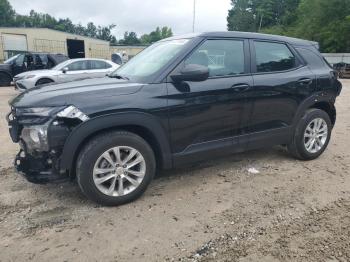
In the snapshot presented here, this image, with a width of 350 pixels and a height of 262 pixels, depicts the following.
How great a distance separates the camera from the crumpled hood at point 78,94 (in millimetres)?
3252

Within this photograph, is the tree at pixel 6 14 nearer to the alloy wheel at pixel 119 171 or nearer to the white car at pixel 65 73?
the white car at pixel 65 73

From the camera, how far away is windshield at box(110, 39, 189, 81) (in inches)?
152

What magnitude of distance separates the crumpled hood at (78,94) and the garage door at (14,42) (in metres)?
32.6

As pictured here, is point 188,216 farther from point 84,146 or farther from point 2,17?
point 2,17

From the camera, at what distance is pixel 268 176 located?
445cm

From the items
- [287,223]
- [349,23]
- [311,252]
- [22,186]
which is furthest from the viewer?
[349,23]

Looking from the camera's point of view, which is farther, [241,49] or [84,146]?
[241,49]

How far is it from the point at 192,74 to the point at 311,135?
7.89 ft

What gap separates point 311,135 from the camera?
499cm

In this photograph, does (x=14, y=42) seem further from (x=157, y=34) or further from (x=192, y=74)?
(x=157, y=34)

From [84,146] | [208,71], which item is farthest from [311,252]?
[84,146]

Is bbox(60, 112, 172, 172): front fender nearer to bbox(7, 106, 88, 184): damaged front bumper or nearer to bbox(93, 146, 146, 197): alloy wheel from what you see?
bbox(7, 106, 88, 184): damaged front bumper

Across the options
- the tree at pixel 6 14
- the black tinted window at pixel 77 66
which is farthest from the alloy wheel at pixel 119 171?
the tree at pixel 6 14

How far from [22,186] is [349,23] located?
4568cm
